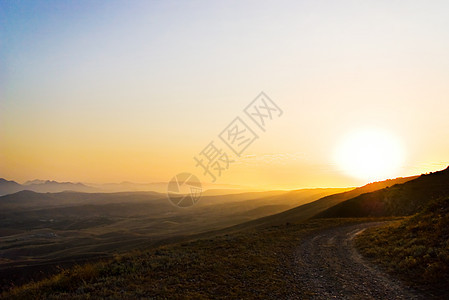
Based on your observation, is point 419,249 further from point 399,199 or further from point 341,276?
point 399,199

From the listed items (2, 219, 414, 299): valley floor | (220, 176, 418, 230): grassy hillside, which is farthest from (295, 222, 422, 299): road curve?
(220, 176, 418, 230): grassy hillside

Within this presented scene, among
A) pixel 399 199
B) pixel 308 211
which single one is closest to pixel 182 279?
pixel 399 199

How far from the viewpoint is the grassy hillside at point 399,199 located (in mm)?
42250

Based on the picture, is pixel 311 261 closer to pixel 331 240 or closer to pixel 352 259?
pixel 352 259

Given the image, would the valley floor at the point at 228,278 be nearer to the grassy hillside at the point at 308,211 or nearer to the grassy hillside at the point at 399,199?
the grassy hillside at the point at 399,199

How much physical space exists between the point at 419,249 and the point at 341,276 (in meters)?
5.56

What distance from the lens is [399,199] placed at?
45.6 meters

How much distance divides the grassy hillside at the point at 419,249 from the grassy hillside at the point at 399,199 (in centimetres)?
1908

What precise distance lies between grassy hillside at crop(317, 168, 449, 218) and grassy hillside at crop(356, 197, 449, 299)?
19081 millimetres

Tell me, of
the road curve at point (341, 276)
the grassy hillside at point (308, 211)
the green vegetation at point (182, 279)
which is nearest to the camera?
the road curve at point (341, 276)

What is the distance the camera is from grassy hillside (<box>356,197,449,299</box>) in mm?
13016

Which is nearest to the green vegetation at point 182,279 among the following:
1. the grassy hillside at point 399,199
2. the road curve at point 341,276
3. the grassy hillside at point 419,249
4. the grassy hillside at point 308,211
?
the road curve at point 341,276

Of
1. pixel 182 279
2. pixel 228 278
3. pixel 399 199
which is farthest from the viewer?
pixel 399 199

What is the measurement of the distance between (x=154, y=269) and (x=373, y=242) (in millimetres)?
16760
